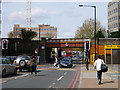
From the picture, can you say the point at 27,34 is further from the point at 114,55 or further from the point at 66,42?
the point at 114,55

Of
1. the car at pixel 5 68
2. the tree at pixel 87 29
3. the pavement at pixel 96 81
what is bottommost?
the pavement at pixel 96 81

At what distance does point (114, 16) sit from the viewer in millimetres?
84750

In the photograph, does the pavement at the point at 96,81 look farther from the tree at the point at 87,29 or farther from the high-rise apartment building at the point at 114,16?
the high-rise apartment building at the point at 114,16

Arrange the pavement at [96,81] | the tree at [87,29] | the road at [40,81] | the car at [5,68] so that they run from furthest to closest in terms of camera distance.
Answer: the tree at [87,29], the car at [5,68], the road at [40,81], the pavement at [96,81]

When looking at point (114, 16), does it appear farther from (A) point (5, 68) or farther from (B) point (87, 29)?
(A) point (5, 68)

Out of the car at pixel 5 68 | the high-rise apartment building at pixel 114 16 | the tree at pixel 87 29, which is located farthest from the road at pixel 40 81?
the high-rise apartment building at pixel 114 16

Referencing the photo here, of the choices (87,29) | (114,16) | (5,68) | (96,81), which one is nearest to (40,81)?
(5,68)

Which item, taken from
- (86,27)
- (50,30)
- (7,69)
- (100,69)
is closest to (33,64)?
(7,69)

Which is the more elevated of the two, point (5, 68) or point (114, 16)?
point (114, 16)

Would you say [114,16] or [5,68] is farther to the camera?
[114,16]

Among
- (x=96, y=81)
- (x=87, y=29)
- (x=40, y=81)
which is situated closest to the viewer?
(x=40, y=81)

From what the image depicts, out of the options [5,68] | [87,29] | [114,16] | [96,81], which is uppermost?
[114,16]

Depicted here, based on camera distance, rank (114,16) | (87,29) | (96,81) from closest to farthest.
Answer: (96,81) < (87,29) < (114,16)

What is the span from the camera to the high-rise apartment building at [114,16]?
267 feet
